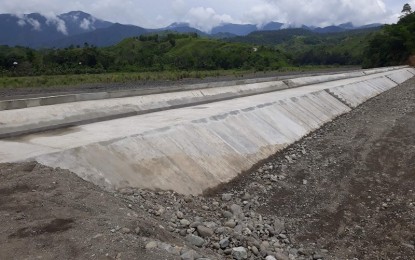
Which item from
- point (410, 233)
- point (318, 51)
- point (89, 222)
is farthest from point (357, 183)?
point (318, 51)

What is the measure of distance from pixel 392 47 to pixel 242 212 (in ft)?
Result: 237

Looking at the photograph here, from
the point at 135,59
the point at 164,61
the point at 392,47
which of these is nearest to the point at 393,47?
the point at 392,47

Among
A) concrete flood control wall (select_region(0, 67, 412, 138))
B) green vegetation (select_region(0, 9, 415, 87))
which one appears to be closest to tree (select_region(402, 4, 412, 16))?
green vegetation (select_region(0, 9, 415, 87))

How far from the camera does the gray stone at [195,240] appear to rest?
678 cm

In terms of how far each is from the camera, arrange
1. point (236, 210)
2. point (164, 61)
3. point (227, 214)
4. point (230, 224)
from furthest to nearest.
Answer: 1. point (164, 61)
2. point (236, 210)
3. point (227, 214)
4. point (230, 224)

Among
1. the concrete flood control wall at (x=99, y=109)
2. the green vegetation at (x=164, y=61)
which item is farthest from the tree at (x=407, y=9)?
the concrete flood control wall at (x=99, y=109)

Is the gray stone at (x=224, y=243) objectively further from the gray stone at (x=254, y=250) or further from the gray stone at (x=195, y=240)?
the gray stone at (x=254, y=250)

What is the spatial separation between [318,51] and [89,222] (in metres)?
111

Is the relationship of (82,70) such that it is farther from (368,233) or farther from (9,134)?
(368,233)

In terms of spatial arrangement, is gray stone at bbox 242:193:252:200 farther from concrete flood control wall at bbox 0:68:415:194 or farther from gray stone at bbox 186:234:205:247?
gray stone at bbox 186:234:205:247

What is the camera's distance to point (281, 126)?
16234mm

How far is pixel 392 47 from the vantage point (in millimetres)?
72062

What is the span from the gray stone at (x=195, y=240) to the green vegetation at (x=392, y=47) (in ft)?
235

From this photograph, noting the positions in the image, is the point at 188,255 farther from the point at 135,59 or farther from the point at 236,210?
the point at 135,59
